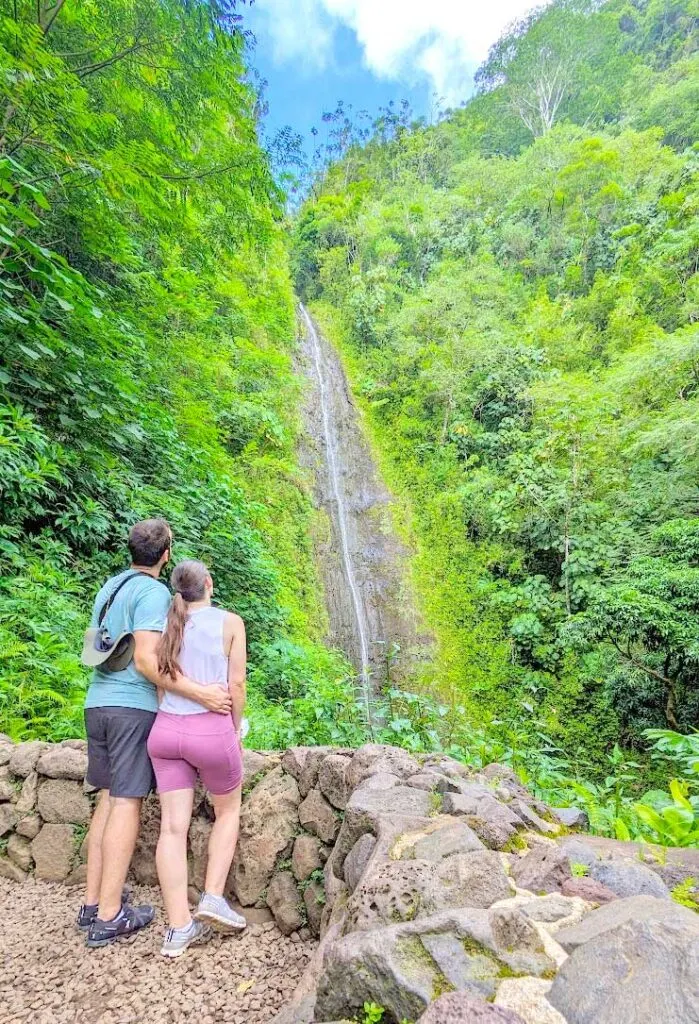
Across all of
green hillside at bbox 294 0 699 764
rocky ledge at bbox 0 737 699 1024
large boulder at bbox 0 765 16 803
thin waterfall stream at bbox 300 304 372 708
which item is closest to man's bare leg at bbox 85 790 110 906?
rocky ledge at bbox 0 737 699 1024

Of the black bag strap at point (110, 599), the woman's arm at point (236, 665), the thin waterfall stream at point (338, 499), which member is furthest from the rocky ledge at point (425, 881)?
the thin waterfall stream at point (338, 499)

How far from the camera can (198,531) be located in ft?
19.0

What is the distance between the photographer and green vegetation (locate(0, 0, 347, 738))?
3.54 m

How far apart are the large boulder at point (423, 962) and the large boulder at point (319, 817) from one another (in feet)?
3.53

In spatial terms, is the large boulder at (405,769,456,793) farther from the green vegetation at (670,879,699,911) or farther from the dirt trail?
the dirt trail

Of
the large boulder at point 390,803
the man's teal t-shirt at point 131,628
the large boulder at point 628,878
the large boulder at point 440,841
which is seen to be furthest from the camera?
the man's teal t-shirt at point 131,628

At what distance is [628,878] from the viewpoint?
59.6 inches

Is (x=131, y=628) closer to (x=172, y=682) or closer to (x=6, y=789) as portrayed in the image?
(x=172, y=682)

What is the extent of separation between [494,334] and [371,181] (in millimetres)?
22489

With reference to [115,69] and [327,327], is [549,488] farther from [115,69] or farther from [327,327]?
[327,327]

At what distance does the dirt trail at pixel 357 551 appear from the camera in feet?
30.9

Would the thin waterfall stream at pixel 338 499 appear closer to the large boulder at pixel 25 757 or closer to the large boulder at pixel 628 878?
the large boulder at pixel 25 757

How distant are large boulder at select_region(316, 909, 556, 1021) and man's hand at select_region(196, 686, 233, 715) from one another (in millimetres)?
999

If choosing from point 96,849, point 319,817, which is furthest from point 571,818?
point 96,849
